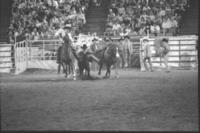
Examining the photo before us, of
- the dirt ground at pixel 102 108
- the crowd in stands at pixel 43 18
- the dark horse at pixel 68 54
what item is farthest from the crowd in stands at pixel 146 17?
the dirt ground at pixel 102 108

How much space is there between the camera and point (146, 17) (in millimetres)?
23391

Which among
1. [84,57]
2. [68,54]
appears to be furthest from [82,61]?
[68,54]

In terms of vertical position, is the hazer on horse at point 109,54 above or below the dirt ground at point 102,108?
above

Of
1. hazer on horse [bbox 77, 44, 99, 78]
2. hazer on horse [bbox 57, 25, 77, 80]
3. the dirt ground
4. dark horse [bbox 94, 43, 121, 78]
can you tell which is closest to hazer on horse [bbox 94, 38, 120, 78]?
dark horse [bbox 94, 43, 121, 78]

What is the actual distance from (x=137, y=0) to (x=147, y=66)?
4.55m

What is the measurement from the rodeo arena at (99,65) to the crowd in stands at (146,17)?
2.0 inches

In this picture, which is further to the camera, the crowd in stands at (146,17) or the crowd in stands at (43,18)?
the crowd in stands at (43,18)

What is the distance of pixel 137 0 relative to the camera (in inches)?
986

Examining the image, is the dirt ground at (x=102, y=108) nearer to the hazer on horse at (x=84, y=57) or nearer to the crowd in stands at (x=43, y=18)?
the hazer on horse at (x=84, y=57)

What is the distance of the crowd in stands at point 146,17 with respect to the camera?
23.5 metres

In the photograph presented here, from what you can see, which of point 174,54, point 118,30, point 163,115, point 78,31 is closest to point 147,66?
point 174,54

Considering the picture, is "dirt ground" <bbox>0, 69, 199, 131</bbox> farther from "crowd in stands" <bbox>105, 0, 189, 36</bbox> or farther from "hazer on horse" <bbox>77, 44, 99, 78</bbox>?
"crowd in stands" <bbox>105, 0, 189, 36</bbox>

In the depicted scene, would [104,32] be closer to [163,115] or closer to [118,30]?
[118,30]

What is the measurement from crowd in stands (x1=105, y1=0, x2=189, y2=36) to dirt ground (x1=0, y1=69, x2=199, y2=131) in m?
11.0
